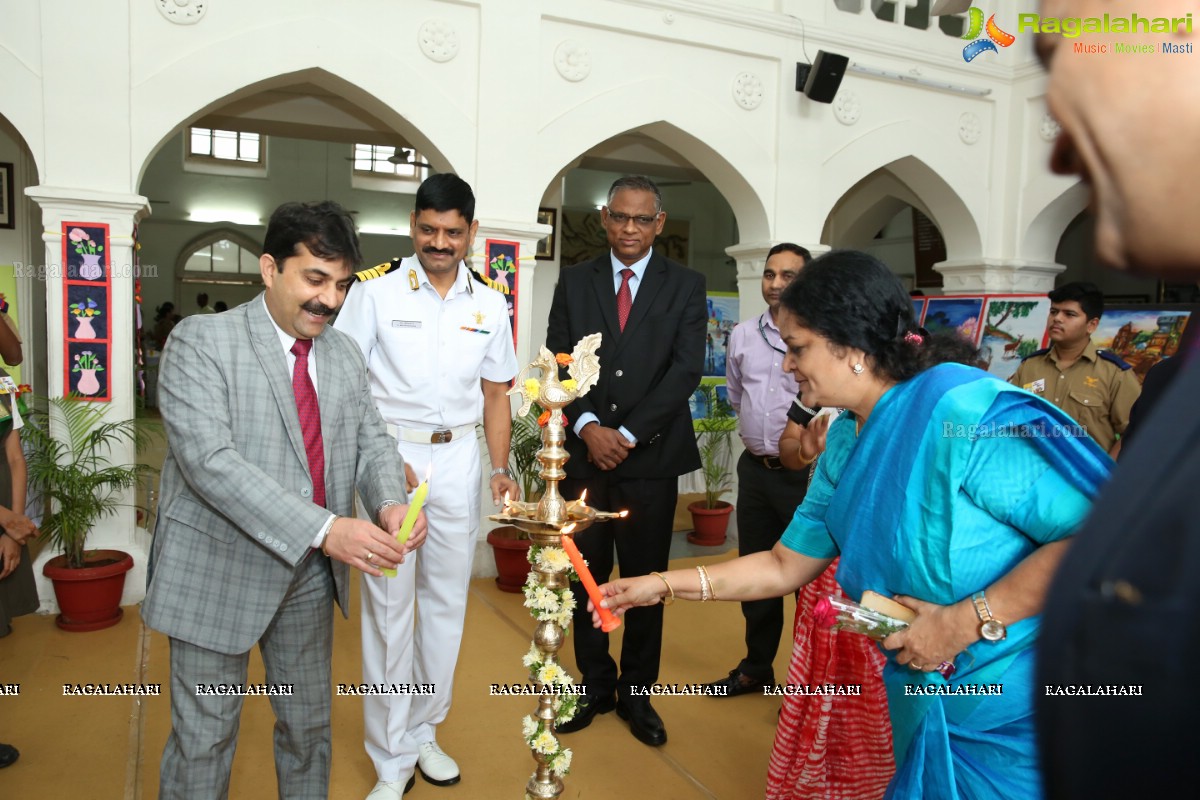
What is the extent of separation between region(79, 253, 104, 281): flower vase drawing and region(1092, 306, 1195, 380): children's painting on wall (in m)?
6.10

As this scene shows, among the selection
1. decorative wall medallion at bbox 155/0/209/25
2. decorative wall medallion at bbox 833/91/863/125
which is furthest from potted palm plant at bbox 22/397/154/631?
decorative wall medallion at bbox 833/91/863/125

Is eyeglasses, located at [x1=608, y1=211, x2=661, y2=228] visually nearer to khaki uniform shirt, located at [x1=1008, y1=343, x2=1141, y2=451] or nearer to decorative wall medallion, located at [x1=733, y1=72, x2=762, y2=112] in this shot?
khaki uniform shirt, located at [x1=1008, y1=343, x2=1141, y2=451]

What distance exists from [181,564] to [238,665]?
0.96 feet

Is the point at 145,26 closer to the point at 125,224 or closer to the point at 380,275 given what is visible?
the point at 125,224

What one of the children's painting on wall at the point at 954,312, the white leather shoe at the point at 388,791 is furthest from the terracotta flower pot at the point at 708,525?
the white leather shoe at the point at 388,791

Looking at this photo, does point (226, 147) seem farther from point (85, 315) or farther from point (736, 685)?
point (736, 685)

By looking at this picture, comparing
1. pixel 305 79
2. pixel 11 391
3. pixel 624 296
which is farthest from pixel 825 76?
pixel 11 391

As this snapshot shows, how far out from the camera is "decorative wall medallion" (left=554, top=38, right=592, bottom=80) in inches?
229

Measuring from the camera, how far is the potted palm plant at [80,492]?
14.7 ft

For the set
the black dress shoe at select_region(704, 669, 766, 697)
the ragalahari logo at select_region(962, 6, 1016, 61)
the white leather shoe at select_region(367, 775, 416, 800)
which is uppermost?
the ragalahari logo at select_region(962, 6, 1016, 61)

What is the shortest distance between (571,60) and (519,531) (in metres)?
3.11

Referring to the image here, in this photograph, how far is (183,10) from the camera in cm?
486

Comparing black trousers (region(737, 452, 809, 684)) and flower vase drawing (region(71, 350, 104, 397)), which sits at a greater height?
flower vase drawing (region(71, 350, 104, 397))

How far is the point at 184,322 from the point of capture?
7.02 ft
